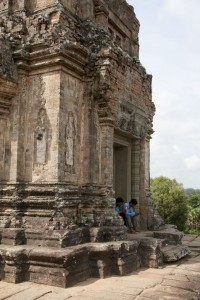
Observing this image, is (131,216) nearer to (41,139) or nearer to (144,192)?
(144,192)

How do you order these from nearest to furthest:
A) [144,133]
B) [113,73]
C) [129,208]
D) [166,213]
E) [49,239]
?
[49,239]
[113,73]
[129,208]
[144,133]
[166,213]

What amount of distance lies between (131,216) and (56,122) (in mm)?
4111

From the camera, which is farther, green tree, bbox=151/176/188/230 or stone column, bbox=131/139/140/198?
green tree, bbox=151/176/188/230

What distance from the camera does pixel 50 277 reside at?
629 cm

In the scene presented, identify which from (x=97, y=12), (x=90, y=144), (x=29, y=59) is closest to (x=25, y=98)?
(x=29, y=59)

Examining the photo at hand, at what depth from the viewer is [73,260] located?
21.0ft

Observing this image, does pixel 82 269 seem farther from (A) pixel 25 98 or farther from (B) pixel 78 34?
(B) pixel 78 34

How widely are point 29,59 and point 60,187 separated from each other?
3043mm

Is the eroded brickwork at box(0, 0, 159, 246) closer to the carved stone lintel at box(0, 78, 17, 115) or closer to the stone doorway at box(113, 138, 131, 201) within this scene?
the carved stone lintel at box(0, 78, 17, 115)

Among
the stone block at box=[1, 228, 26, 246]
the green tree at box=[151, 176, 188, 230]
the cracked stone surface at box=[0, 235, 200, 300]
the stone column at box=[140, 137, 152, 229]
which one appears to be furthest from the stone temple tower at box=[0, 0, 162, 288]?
the green tree at box=[151, 176, 188, 230]

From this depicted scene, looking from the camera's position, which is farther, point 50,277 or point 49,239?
point 49,239

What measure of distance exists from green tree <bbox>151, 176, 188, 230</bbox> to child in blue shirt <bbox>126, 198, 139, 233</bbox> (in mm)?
23356

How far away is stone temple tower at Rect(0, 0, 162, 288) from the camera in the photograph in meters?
7.35

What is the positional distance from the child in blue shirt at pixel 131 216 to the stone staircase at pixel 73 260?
82.1 inches
